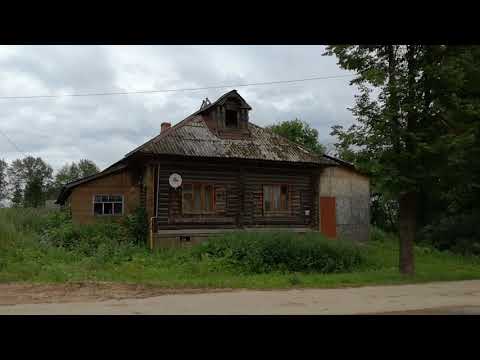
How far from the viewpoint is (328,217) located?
26.2m

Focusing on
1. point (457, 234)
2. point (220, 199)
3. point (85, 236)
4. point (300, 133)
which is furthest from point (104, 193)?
point (300, 133)

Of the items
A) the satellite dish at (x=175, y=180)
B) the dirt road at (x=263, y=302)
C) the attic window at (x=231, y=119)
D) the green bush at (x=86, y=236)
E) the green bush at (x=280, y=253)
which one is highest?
the attic window at (x=231, y=119)

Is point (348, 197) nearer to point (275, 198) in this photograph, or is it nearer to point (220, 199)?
point (275, 198)

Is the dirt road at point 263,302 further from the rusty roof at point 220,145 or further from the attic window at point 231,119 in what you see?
the attic window at point 231,119

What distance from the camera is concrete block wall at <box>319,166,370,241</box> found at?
26500mm

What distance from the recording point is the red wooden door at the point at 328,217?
25969mm

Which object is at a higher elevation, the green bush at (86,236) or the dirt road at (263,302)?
the green bush at (86,236)

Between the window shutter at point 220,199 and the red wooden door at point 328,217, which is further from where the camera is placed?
the red wooden door at point 328,217

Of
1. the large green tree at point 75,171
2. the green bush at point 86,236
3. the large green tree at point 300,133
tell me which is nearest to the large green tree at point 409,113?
the green bush at point 86,236

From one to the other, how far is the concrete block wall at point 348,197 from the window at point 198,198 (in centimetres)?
740

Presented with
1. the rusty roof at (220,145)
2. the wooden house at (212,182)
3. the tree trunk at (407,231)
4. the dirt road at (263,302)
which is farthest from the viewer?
the rusty roof at (220,145)

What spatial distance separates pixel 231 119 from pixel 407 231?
1135cm
